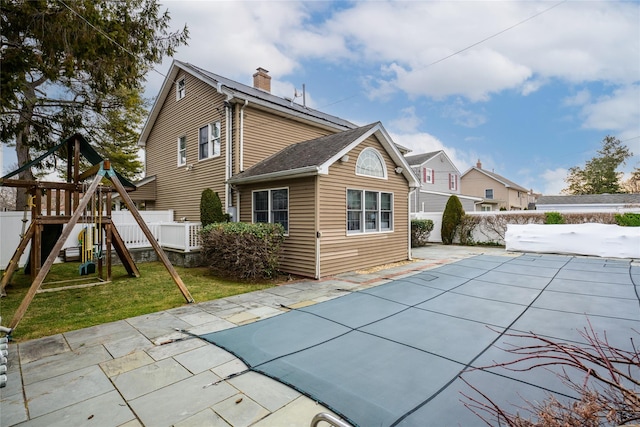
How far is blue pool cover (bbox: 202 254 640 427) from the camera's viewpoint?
2.87 m

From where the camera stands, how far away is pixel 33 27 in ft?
19.6

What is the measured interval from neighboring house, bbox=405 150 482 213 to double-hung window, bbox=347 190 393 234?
12595mm

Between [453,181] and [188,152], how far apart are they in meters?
23.3

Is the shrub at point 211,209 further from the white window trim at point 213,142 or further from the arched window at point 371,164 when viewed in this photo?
the arched window at point 371,164

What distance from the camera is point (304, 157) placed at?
9156 millimetres

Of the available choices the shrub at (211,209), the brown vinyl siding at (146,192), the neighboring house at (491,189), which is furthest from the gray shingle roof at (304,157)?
the neighboring house at (491,189)

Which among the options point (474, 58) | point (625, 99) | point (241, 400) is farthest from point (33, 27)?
point (625, 99)

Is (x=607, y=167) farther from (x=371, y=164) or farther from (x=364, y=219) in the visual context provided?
(x=364, y=219)

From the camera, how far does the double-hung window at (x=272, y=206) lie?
29.5ft

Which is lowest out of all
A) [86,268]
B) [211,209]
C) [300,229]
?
[86,268]

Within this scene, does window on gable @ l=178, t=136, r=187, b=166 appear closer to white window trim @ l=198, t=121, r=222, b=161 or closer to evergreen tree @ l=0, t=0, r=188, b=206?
white window trim @ l=198, t=121, r=222, b=161

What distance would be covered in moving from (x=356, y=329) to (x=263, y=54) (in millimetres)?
14018

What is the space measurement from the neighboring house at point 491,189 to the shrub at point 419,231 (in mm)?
16153

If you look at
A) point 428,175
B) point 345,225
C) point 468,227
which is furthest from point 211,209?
point 428,175
